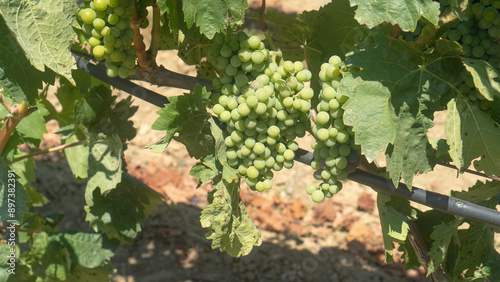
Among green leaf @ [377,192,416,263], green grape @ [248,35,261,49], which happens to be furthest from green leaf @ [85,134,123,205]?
green leaf @ [377,192,416,263]

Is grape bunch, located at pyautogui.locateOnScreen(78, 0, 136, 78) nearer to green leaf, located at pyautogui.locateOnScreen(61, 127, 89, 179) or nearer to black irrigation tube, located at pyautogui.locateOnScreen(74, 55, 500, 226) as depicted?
black irrigation tube, located at pyautogui.locateOnScreen(74, 55, 500, 226)

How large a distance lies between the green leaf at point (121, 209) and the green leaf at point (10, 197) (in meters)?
0.33

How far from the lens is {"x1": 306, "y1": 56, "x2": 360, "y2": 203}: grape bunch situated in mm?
1166

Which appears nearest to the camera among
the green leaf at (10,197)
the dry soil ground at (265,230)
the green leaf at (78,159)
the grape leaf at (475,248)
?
the green leaf at (10,197)

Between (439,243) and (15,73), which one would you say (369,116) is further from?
(15,73)

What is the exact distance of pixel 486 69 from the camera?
1.11 m

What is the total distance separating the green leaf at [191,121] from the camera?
4.17 feet

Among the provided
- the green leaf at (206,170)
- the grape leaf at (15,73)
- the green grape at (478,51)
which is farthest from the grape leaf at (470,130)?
the grape leaf at (15,73)

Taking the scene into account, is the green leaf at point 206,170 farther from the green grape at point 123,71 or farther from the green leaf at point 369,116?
the green leaf at point 369,116

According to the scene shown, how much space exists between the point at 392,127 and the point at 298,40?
0.54 m

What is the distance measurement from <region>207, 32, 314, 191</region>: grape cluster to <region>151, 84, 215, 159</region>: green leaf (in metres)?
0.07

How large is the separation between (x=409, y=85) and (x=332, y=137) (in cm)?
21

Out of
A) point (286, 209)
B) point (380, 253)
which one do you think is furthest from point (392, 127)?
point (286, 209)

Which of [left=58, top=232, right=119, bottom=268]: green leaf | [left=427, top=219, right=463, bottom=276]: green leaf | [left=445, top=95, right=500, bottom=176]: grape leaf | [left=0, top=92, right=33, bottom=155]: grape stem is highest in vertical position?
[left=445, top=95, right=500, bottom=176]: grape leaf
